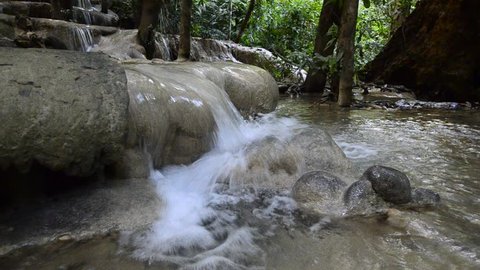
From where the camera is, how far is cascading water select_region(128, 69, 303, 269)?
2004 mm

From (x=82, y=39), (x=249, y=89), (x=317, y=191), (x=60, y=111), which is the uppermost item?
(x=82, y=39)

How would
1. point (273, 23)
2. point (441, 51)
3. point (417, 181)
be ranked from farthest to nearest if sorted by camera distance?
point (273, 23) < point (441, 51) < point (417, 181)

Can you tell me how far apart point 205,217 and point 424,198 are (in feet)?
4.96

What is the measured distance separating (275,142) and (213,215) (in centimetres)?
112

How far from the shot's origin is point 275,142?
3.43 meters

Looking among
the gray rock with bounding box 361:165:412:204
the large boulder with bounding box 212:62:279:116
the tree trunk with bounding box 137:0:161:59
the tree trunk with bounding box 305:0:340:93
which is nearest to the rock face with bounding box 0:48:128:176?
the gray rock with bounding box 361:165:412:204

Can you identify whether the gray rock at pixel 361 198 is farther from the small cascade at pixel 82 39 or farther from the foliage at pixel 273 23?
the foliage at pixel 273 23

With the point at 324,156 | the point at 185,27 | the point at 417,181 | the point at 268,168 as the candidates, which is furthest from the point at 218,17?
the point at 417,181

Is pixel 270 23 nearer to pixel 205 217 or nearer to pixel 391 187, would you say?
pixel 391 187

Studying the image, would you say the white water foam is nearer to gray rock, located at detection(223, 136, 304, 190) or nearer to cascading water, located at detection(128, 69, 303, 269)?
gray rock, located at detection(223, 136, 304, 190)

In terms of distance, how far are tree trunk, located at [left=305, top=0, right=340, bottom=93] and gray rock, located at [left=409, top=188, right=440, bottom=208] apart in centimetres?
541

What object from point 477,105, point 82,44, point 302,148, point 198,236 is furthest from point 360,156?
point 82,44

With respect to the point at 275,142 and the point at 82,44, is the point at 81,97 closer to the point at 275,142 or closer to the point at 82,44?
the point at 275,142

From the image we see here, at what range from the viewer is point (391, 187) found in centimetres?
258
